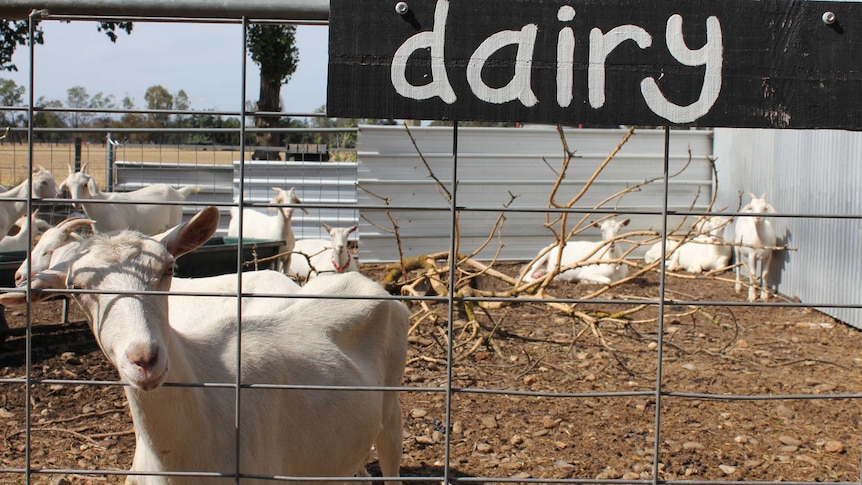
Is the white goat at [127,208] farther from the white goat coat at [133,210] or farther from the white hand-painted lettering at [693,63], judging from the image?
the white hand-painted lettering at [693,63]

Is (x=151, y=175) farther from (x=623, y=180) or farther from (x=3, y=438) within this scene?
(x=3, y=438)

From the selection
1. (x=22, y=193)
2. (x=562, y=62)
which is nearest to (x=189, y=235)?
(x=562, y=62)

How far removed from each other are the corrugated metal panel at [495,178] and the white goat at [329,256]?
125 cm

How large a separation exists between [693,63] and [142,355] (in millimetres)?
1689

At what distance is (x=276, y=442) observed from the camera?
302 cm

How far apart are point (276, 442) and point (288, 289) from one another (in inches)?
63.7

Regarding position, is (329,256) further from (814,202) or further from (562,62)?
(562,62)

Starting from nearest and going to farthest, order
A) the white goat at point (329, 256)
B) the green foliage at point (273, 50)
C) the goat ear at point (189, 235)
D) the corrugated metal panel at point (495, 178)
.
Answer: the goat ear at point (189, 235)
the white goat at point (329, 256)
the corrugated metal panel at point (495, 178)
the green foliage at point (273, 50)

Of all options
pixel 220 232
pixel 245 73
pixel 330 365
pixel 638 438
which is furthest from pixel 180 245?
pixel 220 232

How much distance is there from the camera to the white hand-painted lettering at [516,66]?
210 centimetres

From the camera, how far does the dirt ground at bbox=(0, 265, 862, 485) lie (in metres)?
4.51

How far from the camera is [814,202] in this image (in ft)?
30.0

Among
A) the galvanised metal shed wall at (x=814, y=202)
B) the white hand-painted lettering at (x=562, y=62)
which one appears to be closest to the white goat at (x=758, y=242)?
the galvanised metal shed wall at (x=814, y=202)

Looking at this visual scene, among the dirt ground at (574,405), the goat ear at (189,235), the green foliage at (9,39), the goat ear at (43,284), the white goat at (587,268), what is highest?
the green foliage at (9,39)
